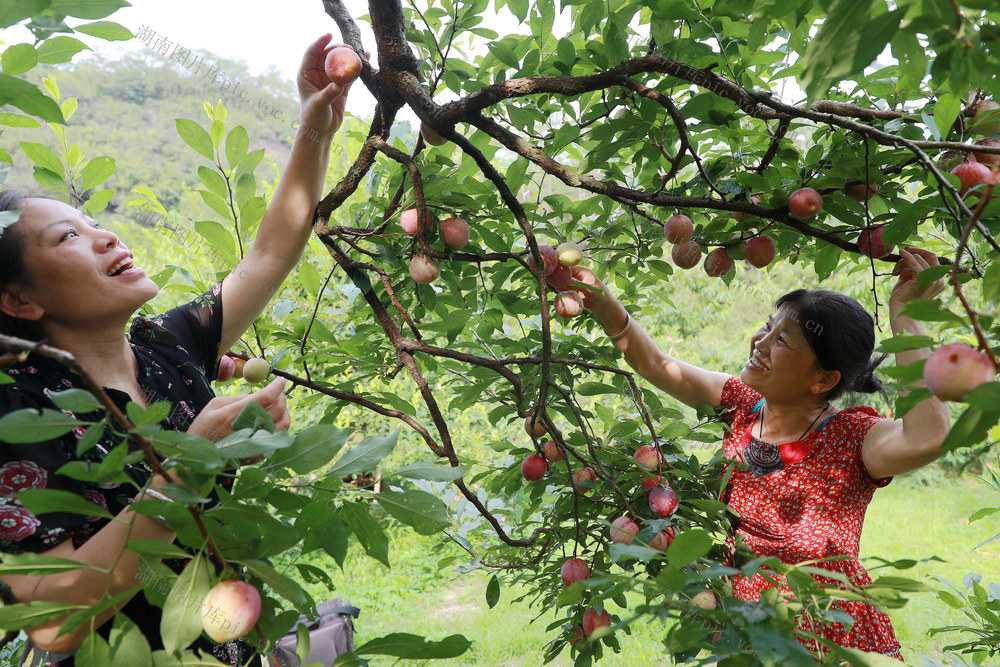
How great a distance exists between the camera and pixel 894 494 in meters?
6.15

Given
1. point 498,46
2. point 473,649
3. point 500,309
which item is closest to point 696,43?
point 498,46

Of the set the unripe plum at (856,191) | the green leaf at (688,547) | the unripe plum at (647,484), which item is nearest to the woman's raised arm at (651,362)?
the unripe plum at (647,484)

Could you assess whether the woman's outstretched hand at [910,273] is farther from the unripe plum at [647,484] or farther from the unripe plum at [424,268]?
the unripe plum at [424,268]

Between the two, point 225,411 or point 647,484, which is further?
point 647,484

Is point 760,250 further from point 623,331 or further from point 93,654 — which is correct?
point 93,654

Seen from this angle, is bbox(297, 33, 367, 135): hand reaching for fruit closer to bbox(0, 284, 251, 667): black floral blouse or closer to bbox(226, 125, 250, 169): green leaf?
bbox(226, 125, 250, 169): green leaf

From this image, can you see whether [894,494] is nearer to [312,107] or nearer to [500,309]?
[500,309]

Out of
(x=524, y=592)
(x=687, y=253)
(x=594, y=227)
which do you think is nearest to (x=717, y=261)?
(x=687, y=253)

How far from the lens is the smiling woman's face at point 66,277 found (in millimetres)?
870

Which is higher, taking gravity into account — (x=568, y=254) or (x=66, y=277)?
(x=568, y=254)

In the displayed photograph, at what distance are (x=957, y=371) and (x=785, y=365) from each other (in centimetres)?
91

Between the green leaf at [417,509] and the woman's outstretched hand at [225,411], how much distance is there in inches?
5.4

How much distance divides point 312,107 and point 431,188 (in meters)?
0.24

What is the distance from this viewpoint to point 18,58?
0.66m
